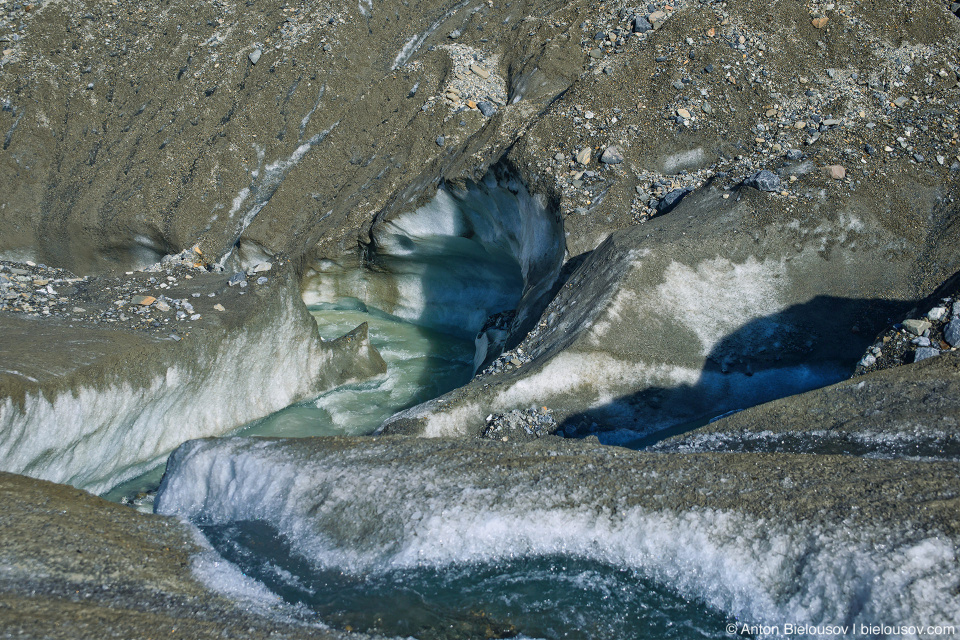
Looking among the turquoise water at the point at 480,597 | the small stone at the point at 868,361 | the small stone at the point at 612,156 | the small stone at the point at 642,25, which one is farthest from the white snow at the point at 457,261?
the turquoise water at the point at 480,597

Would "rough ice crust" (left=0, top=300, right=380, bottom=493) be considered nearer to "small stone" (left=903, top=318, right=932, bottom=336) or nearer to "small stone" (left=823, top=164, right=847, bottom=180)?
"small stone" (left=823, top=164, right=847, bottom=180)

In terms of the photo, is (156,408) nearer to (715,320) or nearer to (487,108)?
(715,320)

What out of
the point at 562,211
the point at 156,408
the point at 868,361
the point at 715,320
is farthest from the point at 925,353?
the point at 156,408

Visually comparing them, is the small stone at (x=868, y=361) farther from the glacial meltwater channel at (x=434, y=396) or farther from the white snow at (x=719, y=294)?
the glacial meltwater channel at (x=434, y=396)

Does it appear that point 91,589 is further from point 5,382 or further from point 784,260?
point 784,260

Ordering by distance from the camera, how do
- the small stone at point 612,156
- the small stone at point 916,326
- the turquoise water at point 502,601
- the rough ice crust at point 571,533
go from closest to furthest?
the rough ice crust at point 571,533 → the turquoise water at point 502,601 → the small stone at point 916,326 → the small stone at point 612,156

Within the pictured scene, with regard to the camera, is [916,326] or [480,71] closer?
[916,326]

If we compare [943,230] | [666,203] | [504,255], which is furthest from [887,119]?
[504,255]
